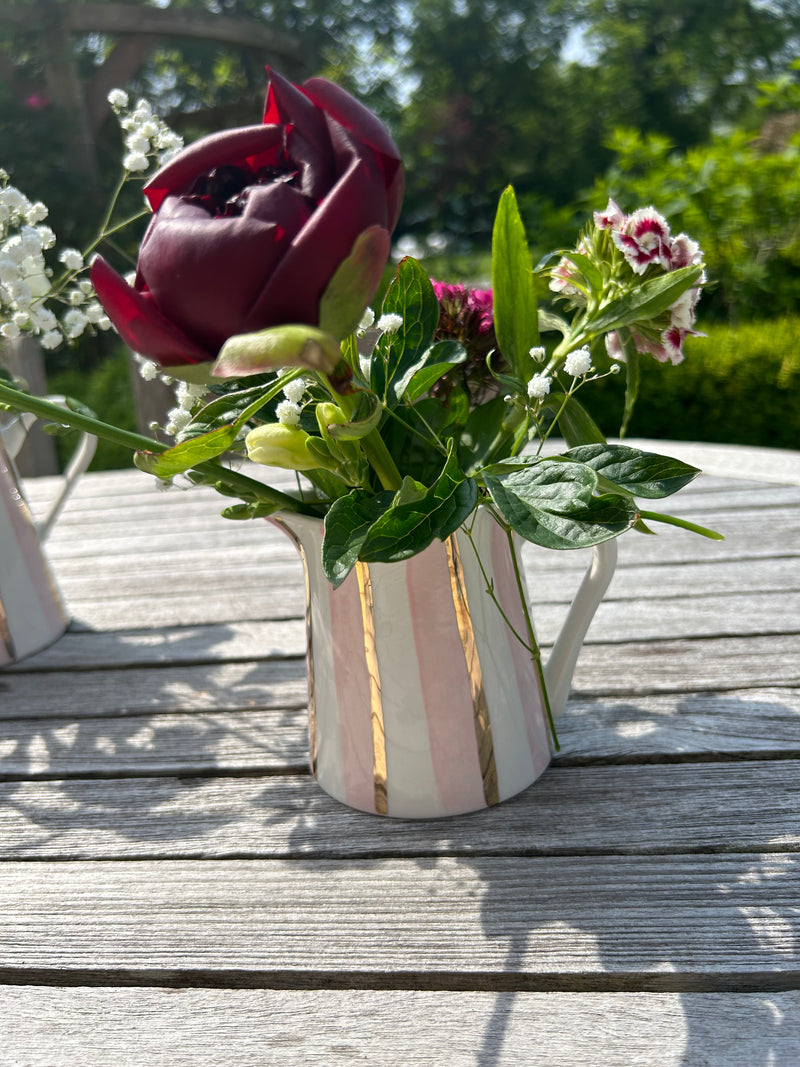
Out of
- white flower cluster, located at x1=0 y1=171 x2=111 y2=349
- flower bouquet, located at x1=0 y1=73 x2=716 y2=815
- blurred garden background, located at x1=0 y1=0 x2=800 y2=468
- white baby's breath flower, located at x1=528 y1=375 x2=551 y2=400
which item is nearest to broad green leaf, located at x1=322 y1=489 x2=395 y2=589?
flower bouquet, located at x1=0 y1=73 x2=716 y2=815

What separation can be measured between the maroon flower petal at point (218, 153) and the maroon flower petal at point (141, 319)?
0.06 m

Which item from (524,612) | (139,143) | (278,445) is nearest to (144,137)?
(139,143)

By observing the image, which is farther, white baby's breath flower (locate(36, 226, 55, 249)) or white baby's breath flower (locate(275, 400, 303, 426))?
white baby's breath flower (locate(36, 226, 55, 249))

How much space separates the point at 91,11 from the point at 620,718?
5.62m

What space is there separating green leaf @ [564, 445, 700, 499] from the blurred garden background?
2.17m

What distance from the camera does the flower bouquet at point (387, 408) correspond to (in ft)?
1.26

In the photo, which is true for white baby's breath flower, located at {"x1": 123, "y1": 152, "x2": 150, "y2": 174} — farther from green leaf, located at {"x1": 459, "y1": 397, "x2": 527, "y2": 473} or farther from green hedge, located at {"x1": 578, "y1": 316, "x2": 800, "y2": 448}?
green hedge, located at {"x1": 578, "y1": 316, "x2": 800, "y2": 448}

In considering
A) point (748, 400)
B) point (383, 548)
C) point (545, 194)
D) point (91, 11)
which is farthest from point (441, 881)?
point (545, 194)

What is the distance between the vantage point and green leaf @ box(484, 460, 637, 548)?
48cm

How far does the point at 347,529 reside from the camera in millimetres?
496

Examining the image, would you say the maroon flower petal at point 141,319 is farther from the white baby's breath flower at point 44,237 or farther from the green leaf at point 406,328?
the white baby's breath flower at point 44,237

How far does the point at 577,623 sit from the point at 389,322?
0.27 metres

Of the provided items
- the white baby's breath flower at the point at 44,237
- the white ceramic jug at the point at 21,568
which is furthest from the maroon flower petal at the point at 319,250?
the white ceramic jug at the point at 21,568

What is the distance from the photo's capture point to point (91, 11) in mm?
5055
